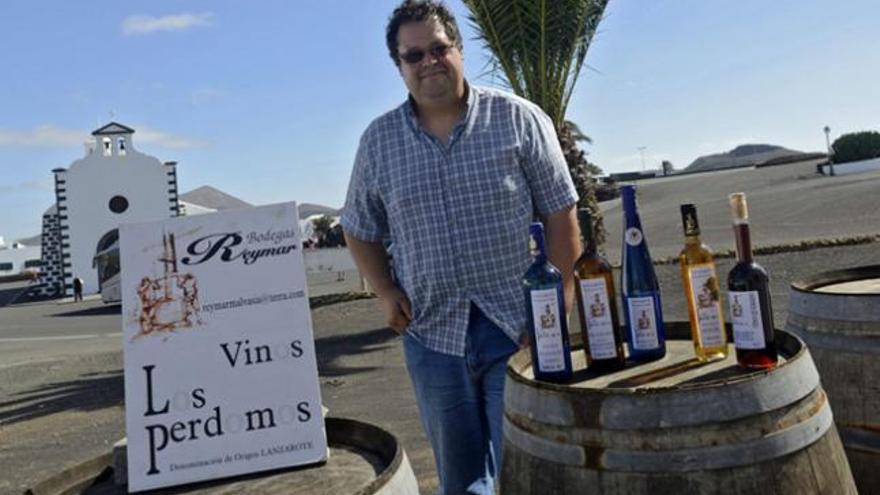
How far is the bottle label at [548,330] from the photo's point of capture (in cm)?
196

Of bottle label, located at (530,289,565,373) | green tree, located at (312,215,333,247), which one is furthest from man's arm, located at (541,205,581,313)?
green tree, located at (312,215,333,247)

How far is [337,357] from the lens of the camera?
981 cm

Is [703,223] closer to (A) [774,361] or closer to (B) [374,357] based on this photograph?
(B) [374,357]

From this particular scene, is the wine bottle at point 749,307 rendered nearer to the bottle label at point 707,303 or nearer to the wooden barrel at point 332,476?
the bottle label at point 707,303

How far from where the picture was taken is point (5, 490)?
5.33 metres

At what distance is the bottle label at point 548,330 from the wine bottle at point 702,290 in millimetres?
346

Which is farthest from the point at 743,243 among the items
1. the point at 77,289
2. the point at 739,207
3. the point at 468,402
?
the point at 77,289

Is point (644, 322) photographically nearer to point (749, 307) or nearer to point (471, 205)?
point (749, 307)

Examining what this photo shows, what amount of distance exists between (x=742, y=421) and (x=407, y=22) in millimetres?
1671

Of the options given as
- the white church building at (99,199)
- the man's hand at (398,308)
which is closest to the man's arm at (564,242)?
the man's hand at (398,308)

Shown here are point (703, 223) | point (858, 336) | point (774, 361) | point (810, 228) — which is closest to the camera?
point (774, 361)

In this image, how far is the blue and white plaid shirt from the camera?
2586 mm

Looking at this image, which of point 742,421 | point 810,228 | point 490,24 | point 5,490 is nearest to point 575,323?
point 490,24

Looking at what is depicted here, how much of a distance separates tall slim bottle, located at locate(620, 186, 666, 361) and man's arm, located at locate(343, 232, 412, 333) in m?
0.89
